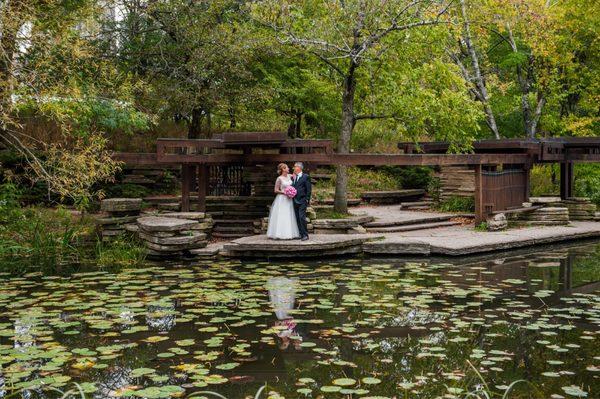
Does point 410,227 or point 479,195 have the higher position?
point 479,195

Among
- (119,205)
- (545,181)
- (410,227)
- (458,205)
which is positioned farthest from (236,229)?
(545,181)

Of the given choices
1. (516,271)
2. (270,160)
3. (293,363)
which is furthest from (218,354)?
(270,160)

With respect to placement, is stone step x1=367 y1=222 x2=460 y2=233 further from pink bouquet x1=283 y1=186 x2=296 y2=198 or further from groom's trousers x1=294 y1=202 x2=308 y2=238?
pink bouquet x1=283 y1=186 x2=296 y2=198

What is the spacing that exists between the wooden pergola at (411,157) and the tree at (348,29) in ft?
5.31

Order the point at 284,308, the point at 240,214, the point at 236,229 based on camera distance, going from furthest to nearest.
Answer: the point at 240,214 < the point at 236,229 < the point at 284,308

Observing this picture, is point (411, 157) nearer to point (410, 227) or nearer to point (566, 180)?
point (410, 227)

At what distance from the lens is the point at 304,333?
800 cm

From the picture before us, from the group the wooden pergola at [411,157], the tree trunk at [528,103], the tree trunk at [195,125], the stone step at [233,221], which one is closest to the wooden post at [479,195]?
the wooden pergola at [411,157]

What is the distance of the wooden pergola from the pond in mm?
3969

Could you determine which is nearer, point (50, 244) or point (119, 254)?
point (119, 254)

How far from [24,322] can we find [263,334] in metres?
2.90

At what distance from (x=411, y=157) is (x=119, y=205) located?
697 cm

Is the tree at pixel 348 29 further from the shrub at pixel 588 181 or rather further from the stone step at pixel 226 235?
the shrub at pixel 588 181

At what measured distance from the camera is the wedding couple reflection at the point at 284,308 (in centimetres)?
768
